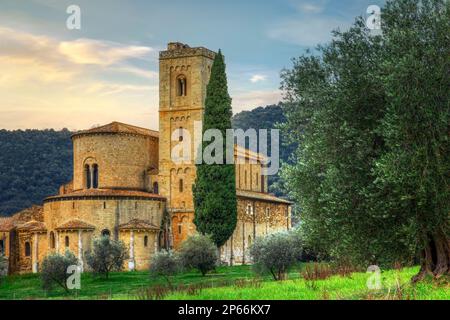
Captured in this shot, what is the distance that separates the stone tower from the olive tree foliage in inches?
1294

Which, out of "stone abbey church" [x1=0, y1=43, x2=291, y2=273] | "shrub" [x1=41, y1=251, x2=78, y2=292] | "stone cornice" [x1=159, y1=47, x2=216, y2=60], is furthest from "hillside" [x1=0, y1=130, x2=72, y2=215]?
"shrub" [x1=41, y1=251, x2=78, y2=292]

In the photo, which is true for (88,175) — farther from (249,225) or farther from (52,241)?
(249,225)

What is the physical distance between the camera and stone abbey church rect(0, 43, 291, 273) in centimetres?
5500

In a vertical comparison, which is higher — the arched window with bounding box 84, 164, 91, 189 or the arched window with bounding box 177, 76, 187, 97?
the arched window with bounding box 177, 76, 187, 97

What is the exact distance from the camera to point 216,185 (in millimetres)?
54219

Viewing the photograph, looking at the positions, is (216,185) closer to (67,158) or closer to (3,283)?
(3,283)

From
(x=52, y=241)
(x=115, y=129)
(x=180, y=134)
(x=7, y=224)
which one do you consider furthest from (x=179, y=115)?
(x=7, y=224)

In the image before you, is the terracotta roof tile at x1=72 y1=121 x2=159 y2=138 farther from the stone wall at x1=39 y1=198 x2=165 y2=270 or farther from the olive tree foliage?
the olive tree foliage

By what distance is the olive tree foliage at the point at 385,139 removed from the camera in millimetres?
21828

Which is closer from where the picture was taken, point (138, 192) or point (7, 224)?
point (138, 192)

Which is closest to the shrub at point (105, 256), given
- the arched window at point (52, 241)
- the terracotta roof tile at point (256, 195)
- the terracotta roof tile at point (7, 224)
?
the arched window at point (52, 241)

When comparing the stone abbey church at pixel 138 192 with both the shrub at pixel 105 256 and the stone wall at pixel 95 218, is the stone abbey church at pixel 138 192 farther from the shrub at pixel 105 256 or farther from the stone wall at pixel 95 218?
A: the shrub at pixel 105 256

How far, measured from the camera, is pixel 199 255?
160 feet

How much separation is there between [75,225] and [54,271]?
11.8 meters
